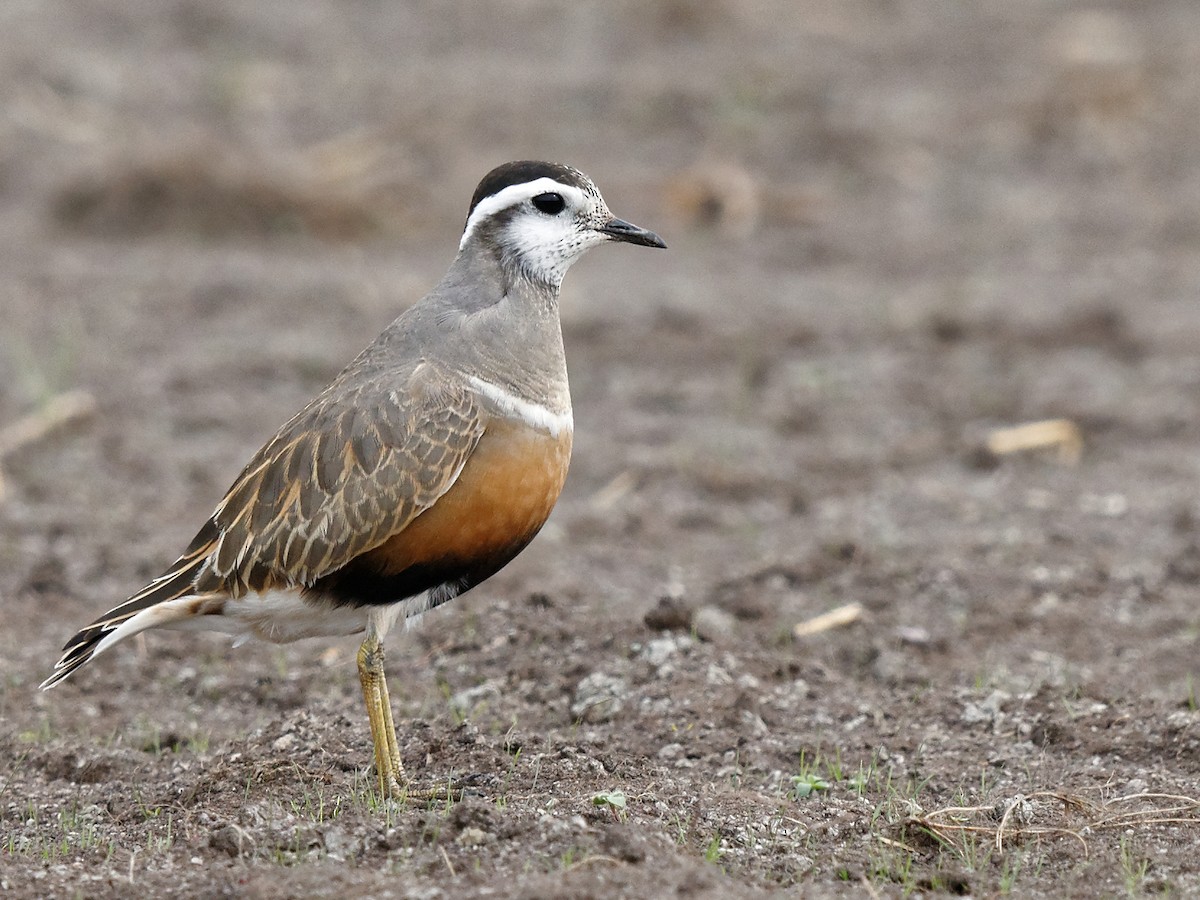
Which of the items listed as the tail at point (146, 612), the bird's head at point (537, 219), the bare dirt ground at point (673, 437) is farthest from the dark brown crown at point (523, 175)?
the bare dirt ground at point (673, 437)

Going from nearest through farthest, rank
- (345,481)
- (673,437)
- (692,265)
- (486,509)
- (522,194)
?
(486,509)
(345,481)
(522,194)
(673,437)
(692,265)

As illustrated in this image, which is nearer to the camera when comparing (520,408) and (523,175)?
(520,408)

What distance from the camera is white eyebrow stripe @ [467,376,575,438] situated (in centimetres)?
586

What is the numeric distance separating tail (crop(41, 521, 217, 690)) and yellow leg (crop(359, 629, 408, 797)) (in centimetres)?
61

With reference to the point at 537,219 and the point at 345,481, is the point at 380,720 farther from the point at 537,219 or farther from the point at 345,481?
the point at 537,219

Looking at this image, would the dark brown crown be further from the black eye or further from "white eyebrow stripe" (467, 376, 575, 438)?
"white eyebrow stripe" (467, 376, 575, 438)

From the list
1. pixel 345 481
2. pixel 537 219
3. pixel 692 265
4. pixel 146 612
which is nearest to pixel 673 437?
pixel 692 265

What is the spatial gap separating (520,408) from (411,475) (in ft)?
1.44

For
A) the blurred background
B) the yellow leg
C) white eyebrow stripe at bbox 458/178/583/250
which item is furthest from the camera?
the blurred background

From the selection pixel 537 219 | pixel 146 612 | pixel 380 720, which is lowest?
pixel 380 720

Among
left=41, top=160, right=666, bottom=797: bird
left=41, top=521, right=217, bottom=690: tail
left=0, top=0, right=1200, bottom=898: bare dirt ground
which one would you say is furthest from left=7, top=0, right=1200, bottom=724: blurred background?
left=41, top=160, right=666, bottom=797: bird

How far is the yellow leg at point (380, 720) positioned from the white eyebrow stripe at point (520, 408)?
2.92ft

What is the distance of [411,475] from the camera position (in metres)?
5.74

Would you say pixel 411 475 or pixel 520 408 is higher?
pixel 520 408
